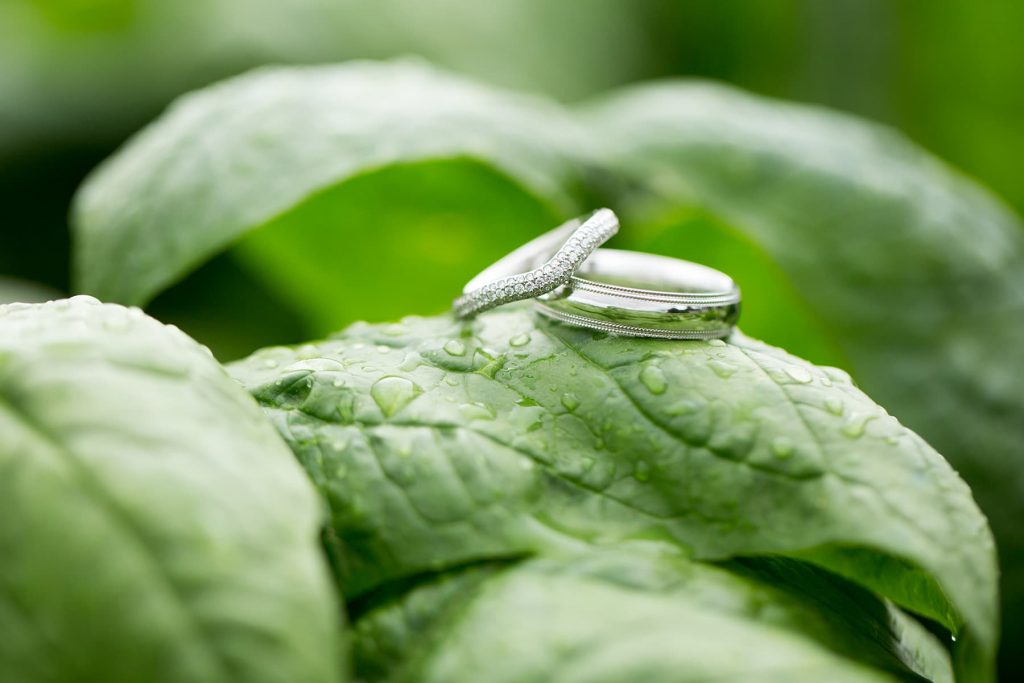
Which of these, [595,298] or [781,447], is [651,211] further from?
[781,447]

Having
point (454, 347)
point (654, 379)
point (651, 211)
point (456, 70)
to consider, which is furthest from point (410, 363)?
point (456, 70)

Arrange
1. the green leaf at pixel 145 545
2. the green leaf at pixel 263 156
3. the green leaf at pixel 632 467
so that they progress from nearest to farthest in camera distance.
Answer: the green leaf at pixel 145 545
the green leaf at pixel 632 467
the green leaf at pixel 263 156

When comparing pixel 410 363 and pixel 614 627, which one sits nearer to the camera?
pixel 614 627

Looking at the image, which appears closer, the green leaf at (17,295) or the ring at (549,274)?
the ring at (549,274)

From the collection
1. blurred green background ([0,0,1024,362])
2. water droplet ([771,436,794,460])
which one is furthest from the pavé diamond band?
blurred green background ([0,0,1024,362])

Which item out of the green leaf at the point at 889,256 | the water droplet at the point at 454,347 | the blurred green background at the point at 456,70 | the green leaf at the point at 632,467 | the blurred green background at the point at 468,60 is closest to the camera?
the green leaf at the point at 632,467

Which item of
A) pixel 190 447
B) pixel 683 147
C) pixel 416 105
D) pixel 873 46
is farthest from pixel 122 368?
pixel 873 46

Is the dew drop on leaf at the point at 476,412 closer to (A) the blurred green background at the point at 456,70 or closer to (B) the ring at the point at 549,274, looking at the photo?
(B) the ring at the point at 549,274

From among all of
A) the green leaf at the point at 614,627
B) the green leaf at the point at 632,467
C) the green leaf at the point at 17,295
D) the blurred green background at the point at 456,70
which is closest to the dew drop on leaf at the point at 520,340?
the green leaf at the point at 632,467

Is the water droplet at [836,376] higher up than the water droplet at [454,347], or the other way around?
the water droplet at [836,376]
